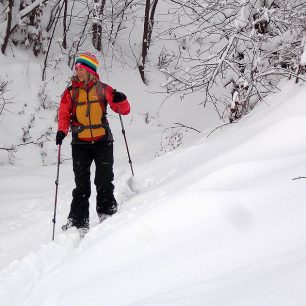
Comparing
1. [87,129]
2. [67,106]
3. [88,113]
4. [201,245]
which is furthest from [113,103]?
[201,245]

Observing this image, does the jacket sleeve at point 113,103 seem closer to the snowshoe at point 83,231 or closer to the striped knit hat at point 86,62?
the striped knit hat at point 86,62

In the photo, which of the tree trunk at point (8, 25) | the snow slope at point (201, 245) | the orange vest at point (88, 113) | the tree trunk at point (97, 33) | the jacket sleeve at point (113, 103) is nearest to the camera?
the snow slope at point (201, 245)

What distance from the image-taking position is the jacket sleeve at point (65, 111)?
5.07 metres

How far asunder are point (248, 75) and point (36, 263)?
4272 mm

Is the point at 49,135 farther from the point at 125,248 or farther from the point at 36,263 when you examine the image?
the point at 125,248

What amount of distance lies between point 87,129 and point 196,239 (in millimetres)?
2426

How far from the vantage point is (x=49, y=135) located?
10.4 metres

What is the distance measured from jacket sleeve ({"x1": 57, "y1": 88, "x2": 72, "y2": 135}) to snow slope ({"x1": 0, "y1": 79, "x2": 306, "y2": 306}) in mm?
1235

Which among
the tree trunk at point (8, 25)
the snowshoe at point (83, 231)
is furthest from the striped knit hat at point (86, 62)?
the tree trunk at point (8, 25)

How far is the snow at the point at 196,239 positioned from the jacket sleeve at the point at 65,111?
4.08 feet

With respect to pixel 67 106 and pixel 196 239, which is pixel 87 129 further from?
pixel 196 239

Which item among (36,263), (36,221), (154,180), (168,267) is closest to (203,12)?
(154,180)

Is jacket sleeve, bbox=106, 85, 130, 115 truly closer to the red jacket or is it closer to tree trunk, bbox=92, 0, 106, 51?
the red jacket

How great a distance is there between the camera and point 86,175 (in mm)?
5371
